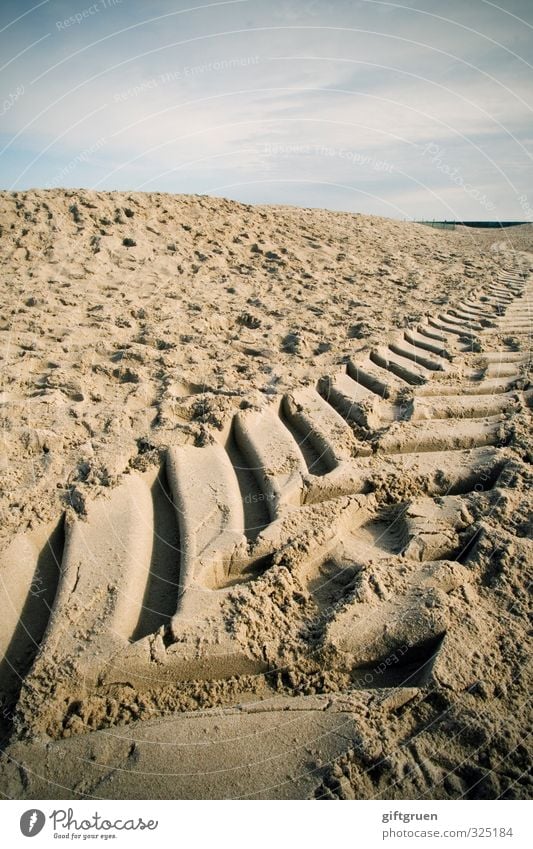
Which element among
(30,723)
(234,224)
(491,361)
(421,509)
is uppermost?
(234,224)

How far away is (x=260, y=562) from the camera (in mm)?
1812

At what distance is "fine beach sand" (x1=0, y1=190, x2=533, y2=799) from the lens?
1.26m

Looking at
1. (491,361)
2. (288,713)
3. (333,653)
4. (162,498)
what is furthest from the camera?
(491,361)

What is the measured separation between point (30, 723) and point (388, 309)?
14.5 ft

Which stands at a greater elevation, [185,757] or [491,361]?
[491,361]

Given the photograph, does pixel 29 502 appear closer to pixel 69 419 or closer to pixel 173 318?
pixel 69 419

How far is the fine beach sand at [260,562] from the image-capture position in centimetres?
126

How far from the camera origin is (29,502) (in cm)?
199

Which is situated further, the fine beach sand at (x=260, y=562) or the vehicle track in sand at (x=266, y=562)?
the vehicle track in sand at (x=266, y=562)

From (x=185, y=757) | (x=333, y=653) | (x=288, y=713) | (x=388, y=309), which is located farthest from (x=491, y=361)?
(x=185, y=757)

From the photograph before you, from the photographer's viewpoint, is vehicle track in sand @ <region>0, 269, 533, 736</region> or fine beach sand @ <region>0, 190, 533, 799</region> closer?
fine beach sand @ <region>0, 190, 533, 799</region>

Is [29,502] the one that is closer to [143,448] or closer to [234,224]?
[143,448]
